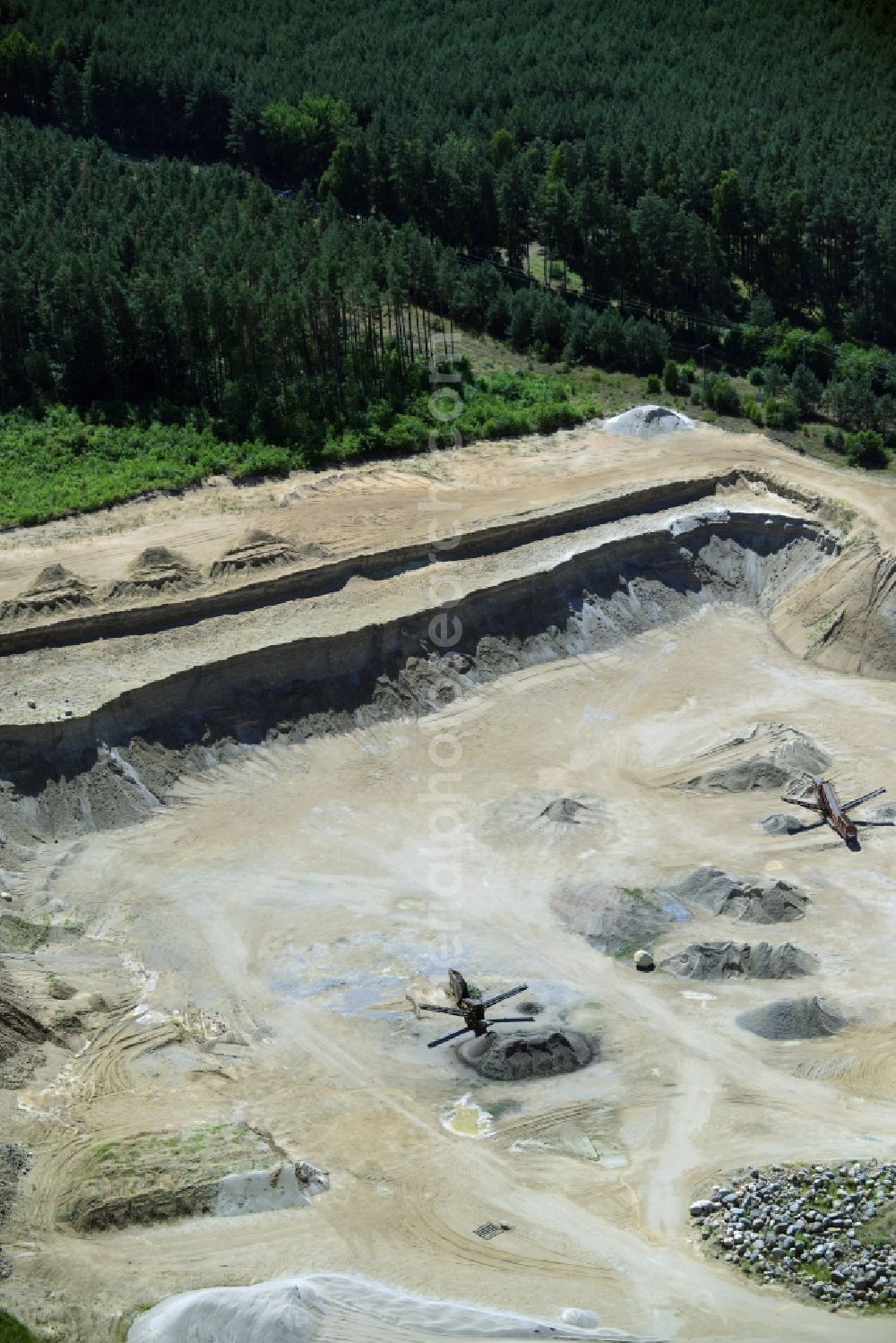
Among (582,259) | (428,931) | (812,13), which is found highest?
(812,13)

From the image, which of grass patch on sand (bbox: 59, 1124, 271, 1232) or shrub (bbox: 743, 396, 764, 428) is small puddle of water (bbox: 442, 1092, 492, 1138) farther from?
shrub (bbox: 743, 396, 764, 428)

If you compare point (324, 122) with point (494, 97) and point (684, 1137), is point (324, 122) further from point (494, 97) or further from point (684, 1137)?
point (684, 1137)

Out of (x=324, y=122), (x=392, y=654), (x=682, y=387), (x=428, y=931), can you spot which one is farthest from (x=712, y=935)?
(x=324, y=122)

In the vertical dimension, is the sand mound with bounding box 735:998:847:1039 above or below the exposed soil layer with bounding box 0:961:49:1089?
below

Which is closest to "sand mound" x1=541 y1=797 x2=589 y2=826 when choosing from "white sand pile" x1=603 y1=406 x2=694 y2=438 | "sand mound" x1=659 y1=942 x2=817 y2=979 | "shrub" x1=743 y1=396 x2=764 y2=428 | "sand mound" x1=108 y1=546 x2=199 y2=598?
"sand mound" x1=659 y1=942 x2=817 y2=979

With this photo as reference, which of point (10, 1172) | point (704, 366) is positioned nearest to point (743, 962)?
point (10, 1172)

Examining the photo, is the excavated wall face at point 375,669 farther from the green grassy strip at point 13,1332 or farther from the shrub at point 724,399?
the green grassy strip at point 13,1332
